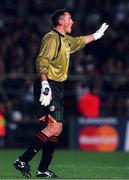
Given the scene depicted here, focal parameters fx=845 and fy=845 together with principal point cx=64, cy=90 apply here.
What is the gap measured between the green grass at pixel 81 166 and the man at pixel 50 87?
0.32 meters

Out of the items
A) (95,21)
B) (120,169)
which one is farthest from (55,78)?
(95,21)

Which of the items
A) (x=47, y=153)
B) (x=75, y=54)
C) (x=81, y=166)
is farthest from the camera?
(x=75, y=54)

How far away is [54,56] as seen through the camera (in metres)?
11.6

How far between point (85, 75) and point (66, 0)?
4.60 m

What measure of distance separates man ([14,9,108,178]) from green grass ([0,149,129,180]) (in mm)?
317

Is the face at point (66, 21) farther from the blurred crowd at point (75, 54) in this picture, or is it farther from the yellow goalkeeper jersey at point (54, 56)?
the blurred crowd at point (75, 54)

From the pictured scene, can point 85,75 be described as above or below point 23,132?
above

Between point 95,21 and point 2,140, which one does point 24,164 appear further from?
point 95,21

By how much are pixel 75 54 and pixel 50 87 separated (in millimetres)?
12017

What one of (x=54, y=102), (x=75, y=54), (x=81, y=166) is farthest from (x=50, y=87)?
(x=75, y=54)

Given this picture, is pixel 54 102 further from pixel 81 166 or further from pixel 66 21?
pixel 81 166

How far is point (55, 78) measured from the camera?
11.7m

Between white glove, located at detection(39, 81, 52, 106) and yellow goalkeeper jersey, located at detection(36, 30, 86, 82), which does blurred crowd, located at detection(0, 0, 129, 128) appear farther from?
white glove, located at detection(39, 81, 52, 106)

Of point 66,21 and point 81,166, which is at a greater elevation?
point 66,21
